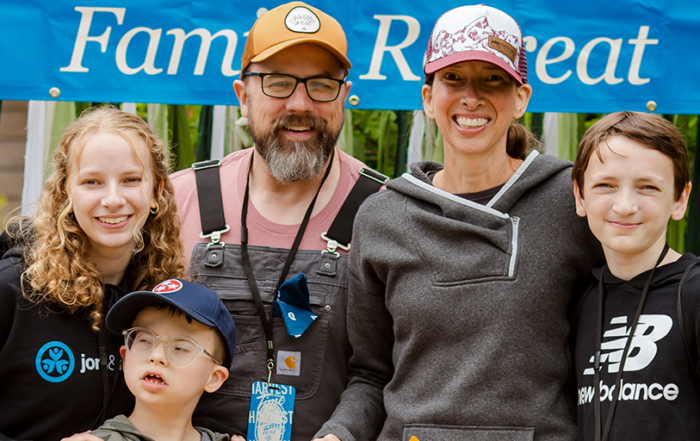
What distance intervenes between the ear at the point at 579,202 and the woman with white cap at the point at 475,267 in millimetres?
98

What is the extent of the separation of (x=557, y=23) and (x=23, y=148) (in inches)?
123

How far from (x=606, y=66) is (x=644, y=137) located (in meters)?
1.46

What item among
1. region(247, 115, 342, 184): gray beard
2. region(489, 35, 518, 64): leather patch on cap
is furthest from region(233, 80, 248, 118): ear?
region(489, 35, 518, 64): leather patch on cap

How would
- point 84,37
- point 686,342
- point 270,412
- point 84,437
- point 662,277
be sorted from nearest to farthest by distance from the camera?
point 686,342
point 662,277
point 84,437
point 270,412
point 84,37

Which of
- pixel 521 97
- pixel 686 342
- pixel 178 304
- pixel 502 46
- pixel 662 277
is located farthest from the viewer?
pixel 521 97

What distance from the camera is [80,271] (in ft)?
7.54

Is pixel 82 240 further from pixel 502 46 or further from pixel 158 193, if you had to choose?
pixel 502 46

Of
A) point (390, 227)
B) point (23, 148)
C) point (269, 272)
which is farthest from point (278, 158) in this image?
point (23, 148)

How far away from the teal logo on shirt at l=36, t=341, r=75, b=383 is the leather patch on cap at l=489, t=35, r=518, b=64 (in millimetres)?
1738

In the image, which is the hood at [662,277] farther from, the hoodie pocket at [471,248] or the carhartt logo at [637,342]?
the hoodie pocket at [471,248]

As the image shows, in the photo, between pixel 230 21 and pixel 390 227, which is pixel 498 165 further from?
pixel 230 21

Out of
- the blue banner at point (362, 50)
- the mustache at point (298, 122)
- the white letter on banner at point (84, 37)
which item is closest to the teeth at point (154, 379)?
the mustache at point (298, 122)

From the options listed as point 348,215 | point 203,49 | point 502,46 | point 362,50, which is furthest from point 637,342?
point 203,49

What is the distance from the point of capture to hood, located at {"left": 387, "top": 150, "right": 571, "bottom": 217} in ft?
7.61
